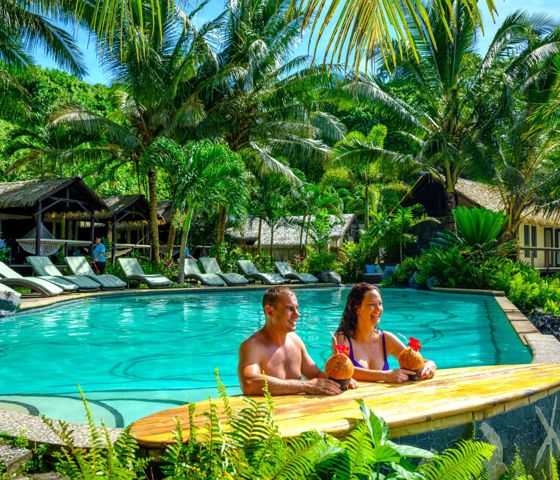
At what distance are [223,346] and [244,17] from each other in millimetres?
15399

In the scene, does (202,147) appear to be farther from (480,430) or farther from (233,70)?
(480,430)

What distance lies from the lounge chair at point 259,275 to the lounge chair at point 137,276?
3.67 metres

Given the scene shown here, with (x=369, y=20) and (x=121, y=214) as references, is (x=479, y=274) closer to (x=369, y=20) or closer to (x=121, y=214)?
(x=369, y=20)

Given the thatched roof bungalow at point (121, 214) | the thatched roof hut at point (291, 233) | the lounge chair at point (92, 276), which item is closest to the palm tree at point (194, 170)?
the lounge chair at point (92, 276)

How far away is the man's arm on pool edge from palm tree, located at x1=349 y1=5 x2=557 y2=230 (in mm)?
14850

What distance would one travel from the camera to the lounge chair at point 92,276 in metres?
14.9

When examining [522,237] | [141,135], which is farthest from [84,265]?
[522,237]

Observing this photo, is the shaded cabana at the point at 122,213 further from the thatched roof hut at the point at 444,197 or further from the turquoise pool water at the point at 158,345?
the thatched roof hut at the point at 444,197

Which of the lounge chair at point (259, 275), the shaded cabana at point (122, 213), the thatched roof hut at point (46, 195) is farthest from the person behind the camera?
the shaded cabana at point (122, 213)

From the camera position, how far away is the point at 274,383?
8.91ft

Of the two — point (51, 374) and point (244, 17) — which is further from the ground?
point (244, 17)

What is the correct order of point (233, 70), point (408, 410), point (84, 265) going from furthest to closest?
point (233, 70) → point (84, 265) → point (408, 410)

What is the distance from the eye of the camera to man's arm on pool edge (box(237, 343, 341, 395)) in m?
2.66

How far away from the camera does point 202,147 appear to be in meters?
17.6
